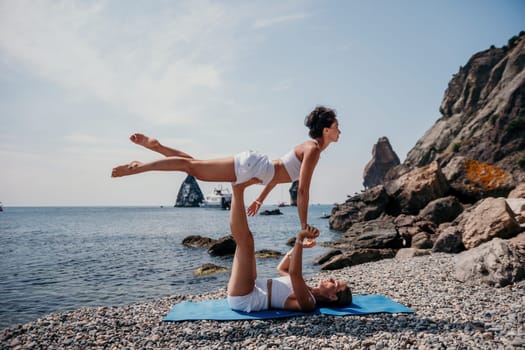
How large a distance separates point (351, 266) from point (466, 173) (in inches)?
495

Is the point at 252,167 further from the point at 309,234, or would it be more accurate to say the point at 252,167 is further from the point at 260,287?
the point at 260,287

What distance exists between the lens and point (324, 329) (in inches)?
206

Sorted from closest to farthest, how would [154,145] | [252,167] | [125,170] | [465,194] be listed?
1. [125,170]
2. [252,167]
3. [154,145]
4. [465,194]

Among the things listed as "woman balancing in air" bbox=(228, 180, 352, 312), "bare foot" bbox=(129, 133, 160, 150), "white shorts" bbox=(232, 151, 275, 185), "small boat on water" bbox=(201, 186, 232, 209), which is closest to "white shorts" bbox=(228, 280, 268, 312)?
"woman balancing in air" bbox=(228, 180, 352, 312)

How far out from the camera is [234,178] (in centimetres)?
596

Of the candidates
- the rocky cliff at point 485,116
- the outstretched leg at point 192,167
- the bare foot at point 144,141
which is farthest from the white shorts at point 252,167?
the rocky cliff at point 485,116

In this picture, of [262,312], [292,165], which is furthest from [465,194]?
[262,312]

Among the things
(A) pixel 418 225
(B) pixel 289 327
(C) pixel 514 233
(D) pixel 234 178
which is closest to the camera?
(B) pixel 289 327

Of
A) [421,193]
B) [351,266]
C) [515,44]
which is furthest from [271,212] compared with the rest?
[351,266]

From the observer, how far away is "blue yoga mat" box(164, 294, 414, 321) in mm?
5867

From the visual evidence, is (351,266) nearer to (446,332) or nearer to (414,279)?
(414,279)

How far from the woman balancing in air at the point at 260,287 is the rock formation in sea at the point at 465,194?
3600 mm

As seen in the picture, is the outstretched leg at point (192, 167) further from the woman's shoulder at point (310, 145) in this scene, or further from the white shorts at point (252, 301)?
the white shorts at point (252, 301)

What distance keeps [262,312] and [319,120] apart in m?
3.22
